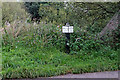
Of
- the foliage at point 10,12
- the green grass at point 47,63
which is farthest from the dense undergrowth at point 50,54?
the foliage at point 10,12

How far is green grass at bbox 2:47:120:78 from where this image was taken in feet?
14.0

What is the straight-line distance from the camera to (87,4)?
24.5 ft

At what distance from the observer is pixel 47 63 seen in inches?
200

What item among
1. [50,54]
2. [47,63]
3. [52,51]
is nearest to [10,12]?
[52,51]

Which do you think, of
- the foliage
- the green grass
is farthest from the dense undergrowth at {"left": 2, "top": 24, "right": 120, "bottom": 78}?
the foliage

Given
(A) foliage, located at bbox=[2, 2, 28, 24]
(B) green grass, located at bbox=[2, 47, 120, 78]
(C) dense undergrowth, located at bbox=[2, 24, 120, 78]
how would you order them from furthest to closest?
1. (A) foliage, located at bbox=[2, 2, 28, 24]
2. (C) dense undergrowth, located at bbox=[2, 24, 120, 78]
3. (B) green grass, located at bbox=[2, 47, 120, 78]

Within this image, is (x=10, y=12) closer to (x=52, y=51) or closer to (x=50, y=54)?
(x=52, y=51)

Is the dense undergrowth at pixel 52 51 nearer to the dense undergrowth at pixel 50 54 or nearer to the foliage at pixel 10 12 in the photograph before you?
the dense undergrowth at pixel 50 54

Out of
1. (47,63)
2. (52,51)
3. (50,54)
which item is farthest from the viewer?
(52,51)

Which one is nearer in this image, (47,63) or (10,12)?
(47,63)

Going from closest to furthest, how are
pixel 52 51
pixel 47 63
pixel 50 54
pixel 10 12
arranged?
pixel 47 63, pixel 50 54, pixel 52 51, pixel 10 12

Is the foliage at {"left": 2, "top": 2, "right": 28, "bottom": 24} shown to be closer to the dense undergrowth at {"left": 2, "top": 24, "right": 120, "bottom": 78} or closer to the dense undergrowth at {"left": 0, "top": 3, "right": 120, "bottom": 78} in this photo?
the dense undergrowth at {"left": 0, "top": 3, "right": 120, "bottom": 78}

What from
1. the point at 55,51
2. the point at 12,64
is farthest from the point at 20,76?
the point at 55,51

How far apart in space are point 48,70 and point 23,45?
2.30 meters
